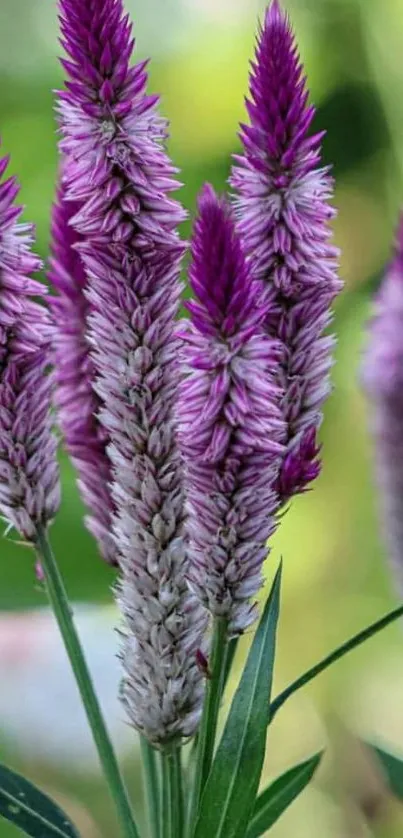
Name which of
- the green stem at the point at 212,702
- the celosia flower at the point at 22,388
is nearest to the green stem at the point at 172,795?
the green stem at the point at 212,702

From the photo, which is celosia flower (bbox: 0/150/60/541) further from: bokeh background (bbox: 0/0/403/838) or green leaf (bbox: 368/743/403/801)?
bokeh background (bbox: 0/0/403/838)

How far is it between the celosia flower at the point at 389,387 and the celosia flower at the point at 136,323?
7.0 inches

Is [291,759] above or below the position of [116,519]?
below

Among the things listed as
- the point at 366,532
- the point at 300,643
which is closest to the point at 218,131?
the point at 366,532

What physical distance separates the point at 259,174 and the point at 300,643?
960 millimetres

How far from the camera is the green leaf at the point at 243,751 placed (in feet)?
1.46

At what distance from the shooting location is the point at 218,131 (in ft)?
4.53

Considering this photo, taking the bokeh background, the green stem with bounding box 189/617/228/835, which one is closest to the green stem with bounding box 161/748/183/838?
the green stem with bounding box 189/617/228/835

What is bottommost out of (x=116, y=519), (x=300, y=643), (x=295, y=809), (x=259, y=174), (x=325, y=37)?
(x=295, y=809)

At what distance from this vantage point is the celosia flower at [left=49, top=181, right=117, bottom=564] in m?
0.48

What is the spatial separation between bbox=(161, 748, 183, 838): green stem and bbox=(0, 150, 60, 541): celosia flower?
123mm

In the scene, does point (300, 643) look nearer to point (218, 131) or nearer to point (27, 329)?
point (218, 131)

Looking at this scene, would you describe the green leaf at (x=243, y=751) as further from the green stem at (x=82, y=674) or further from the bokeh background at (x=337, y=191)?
the bokeh background at (x=337, y=191)

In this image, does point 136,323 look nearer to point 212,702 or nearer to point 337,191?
point 212,702
